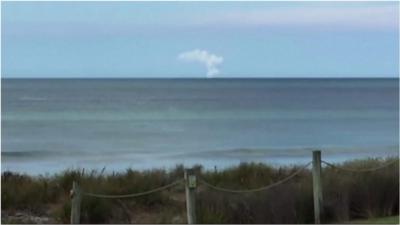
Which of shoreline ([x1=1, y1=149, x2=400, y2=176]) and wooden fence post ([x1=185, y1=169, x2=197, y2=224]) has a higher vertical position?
shoreline ([x1=1, y1=149, x2=400, y2=176])

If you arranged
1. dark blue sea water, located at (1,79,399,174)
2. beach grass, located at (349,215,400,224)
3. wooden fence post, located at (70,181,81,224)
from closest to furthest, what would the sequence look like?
wooden fence post, located at (70,181,81,224), beach grass, located at (349,215,400,224), dark blue sea water, located at (1,79,399,174)

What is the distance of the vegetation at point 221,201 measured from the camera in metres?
11.2

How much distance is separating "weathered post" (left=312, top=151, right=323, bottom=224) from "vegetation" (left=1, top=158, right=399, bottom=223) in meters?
0.19

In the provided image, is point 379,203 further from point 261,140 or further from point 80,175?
point 261,140

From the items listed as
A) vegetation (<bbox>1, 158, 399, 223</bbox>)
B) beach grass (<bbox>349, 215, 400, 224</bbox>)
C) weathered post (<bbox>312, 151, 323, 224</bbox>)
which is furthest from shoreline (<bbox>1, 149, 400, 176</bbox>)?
beach grass (<bbox>349, 215, 400, 224</bbox>)

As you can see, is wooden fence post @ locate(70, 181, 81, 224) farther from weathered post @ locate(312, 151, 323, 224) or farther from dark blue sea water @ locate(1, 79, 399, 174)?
dark blue sea water @ locate(1, 79, 399, 174)

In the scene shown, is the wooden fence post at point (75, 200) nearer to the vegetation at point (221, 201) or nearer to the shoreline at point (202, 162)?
the vegetation at point (221, 201)

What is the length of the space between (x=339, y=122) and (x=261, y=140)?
16661 millimetres

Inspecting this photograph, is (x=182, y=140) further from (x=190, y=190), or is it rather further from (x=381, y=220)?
(x=190, y=190)

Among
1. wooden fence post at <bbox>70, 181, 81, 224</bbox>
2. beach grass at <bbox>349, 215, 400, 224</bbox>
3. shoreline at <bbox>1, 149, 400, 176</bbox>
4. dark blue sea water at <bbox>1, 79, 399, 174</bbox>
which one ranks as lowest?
beach grass at <bbox>349, 215, 400, 224</bbox>

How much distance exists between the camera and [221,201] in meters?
11.4

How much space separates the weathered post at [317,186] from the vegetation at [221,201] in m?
0.19

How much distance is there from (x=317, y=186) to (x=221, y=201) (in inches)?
58.9

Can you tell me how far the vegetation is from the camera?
11.2 m
